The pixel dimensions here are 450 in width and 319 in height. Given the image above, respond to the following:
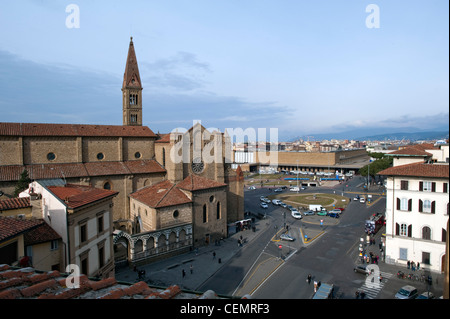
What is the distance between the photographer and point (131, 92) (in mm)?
49406

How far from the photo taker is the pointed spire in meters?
48.9

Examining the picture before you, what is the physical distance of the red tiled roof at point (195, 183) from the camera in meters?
35.5

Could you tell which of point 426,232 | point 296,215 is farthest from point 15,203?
point 296,215

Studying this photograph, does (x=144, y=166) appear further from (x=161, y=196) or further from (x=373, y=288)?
(x=373, y=288)

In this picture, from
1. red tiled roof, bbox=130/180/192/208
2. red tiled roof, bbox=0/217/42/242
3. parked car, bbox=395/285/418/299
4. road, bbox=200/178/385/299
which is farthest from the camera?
red tiled roof, bbox=130/180/192/208

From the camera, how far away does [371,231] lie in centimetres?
3747

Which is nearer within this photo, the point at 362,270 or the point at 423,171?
the point at 362,270

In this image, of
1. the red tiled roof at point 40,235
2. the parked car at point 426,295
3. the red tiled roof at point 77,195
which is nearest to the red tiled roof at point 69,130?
the red tiled roof at point 77,195

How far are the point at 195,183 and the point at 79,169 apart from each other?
562 inches

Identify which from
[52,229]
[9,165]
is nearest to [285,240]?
[52,229]

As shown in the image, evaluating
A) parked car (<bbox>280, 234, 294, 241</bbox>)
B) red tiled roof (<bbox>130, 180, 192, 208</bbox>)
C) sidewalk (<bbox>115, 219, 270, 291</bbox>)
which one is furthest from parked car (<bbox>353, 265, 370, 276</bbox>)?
red tiled roof (<bbox>130, 180, 192, 208</bbox>)

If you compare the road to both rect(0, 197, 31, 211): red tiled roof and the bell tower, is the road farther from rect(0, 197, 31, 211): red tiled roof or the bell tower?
the bell tower

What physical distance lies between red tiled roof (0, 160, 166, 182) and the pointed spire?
15.6 metres

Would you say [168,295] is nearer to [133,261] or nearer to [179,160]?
[133,261]
